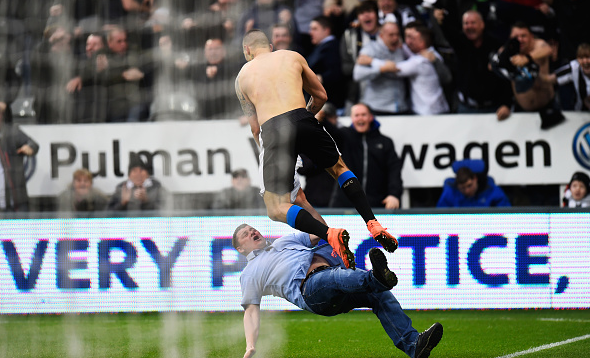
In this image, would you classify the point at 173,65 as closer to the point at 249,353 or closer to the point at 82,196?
the point at 82,196

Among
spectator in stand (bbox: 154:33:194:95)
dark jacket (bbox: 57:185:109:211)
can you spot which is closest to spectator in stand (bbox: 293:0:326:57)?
spectator in stand (bbox: 154:33:194:95)

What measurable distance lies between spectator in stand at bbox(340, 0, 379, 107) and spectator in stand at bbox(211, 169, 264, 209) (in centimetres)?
167

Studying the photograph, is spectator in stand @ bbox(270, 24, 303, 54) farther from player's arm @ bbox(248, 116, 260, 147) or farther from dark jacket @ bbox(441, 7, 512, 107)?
player's arm @ bbox(248, 116, 260, 147)

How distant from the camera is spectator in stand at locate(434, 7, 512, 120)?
9062 millimetres

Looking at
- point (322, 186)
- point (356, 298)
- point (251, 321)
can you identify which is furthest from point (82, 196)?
point (356, 298)

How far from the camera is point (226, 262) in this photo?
804cm

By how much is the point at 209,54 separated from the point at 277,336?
2904 mm

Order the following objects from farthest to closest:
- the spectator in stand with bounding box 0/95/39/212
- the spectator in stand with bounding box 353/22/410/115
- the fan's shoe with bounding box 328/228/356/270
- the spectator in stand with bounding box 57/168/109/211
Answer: the spectator in stand with bounding box 353/22/410/115 < the spectator in stand with bounding box 57/168/109/211 < the spectator in stand with bounding box 0/95/39/212 < the fan's shoe with bounding box 328/228/356/270

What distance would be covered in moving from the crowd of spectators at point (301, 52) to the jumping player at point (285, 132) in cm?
269

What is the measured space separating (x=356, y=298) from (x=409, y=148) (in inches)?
166

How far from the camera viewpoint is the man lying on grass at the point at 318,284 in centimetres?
479

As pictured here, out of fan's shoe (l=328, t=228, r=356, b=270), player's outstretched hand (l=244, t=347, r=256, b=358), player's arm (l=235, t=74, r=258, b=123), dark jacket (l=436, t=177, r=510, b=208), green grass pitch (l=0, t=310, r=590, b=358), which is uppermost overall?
player's arm (l=235, t=74, r=258, b=123)

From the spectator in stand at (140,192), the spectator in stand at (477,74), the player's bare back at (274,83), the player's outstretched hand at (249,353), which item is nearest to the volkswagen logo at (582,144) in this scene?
the spectator in stand at (477,74)

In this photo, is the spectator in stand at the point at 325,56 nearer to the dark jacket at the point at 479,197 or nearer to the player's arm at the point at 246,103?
the dark jacket at the point at 479,197
